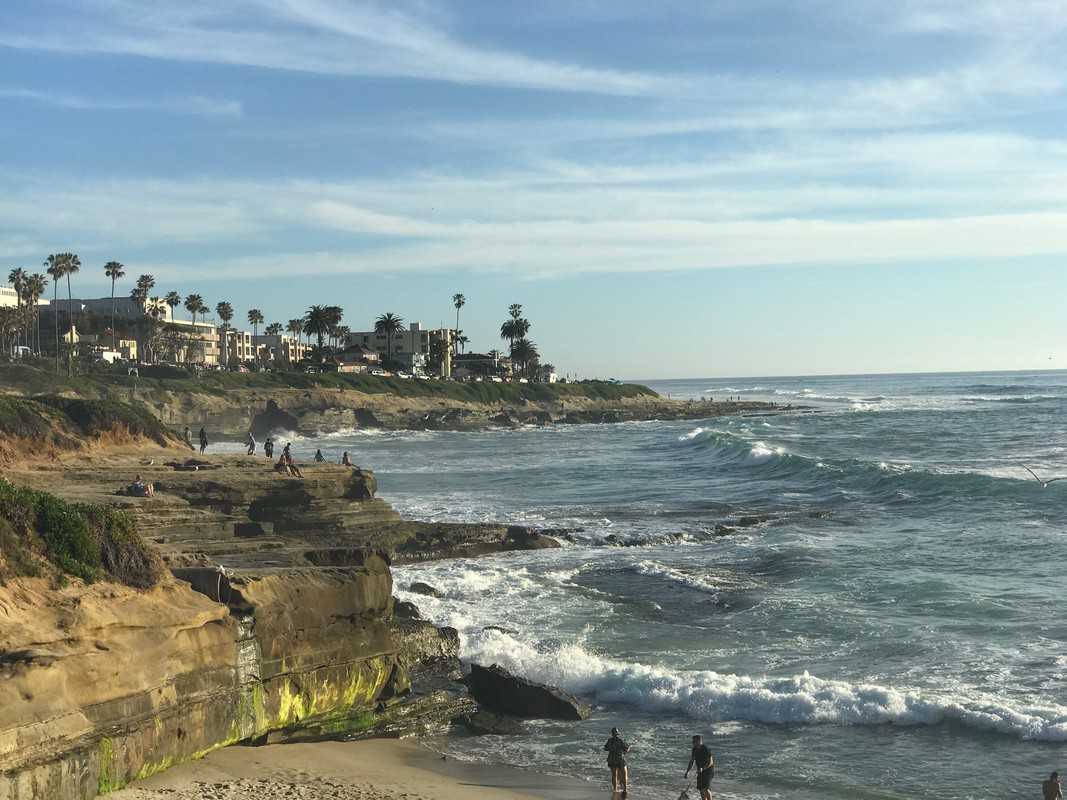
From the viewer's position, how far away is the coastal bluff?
11.8m

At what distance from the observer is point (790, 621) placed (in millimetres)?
22766

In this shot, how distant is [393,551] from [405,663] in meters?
11.6

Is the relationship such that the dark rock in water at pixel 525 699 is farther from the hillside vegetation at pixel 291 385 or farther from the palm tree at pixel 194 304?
the palm tree at pixel 194 304

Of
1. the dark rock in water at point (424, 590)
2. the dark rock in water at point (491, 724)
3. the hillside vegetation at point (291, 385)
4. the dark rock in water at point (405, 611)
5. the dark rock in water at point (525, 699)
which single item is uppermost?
the hillside vegetation at point (291, 385)

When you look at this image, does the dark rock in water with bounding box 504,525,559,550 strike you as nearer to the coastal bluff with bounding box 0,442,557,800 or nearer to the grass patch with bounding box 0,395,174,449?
the coastal bluff with bounding box 0,442,557,800

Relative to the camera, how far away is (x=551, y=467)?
58312 mm

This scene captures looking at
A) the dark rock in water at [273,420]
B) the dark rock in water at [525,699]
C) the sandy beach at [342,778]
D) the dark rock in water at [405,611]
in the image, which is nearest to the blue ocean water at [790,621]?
the dark rock in water at [525,699]

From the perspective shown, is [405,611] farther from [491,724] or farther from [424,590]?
[491,724]

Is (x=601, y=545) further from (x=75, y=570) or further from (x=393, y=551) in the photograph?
(x=75, y=570)

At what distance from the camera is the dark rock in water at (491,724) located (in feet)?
55.2

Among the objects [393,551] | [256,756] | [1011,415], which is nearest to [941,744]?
[256,756]

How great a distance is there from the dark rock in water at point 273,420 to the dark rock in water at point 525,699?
7671cm

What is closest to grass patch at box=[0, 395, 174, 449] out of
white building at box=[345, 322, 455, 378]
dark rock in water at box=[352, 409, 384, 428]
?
dark rock in water at box=[352, 409, 384, 428]

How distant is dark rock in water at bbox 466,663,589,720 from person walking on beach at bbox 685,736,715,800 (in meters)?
3.20
